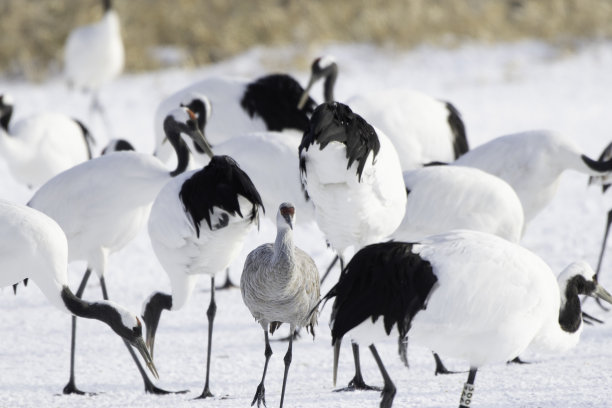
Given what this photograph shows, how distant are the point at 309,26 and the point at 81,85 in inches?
165

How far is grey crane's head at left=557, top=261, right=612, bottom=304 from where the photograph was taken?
456cm

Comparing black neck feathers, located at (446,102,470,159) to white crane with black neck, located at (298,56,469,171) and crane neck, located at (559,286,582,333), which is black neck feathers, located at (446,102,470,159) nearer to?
white crane with black neck, located at (298,56,469,171)

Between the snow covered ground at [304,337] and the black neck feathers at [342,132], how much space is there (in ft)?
3.83

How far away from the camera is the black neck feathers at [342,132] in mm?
4668

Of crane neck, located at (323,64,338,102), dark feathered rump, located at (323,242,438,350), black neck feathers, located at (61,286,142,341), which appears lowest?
black neck feathers, located at (61,286,142,341)

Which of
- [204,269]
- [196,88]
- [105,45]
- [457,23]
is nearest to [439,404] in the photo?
[204,269]

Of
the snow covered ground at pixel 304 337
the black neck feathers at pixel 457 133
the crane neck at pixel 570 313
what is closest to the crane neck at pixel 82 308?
the snow covered ground at pixel 304 337

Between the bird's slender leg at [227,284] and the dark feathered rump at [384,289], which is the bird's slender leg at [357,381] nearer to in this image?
the dark feathered rump at [384,289]

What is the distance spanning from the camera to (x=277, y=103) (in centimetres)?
763

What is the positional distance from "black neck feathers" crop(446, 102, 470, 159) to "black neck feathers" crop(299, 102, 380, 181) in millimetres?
2772

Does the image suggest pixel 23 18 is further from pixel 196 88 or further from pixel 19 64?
pixel 196 88

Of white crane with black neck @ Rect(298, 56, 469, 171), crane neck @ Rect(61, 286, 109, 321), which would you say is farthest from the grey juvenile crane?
white crane with black neck @ Rect(298, 56, 469, 171)

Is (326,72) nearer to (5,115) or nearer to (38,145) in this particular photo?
(38,145)

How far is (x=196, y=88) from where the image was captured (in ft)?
25.7
